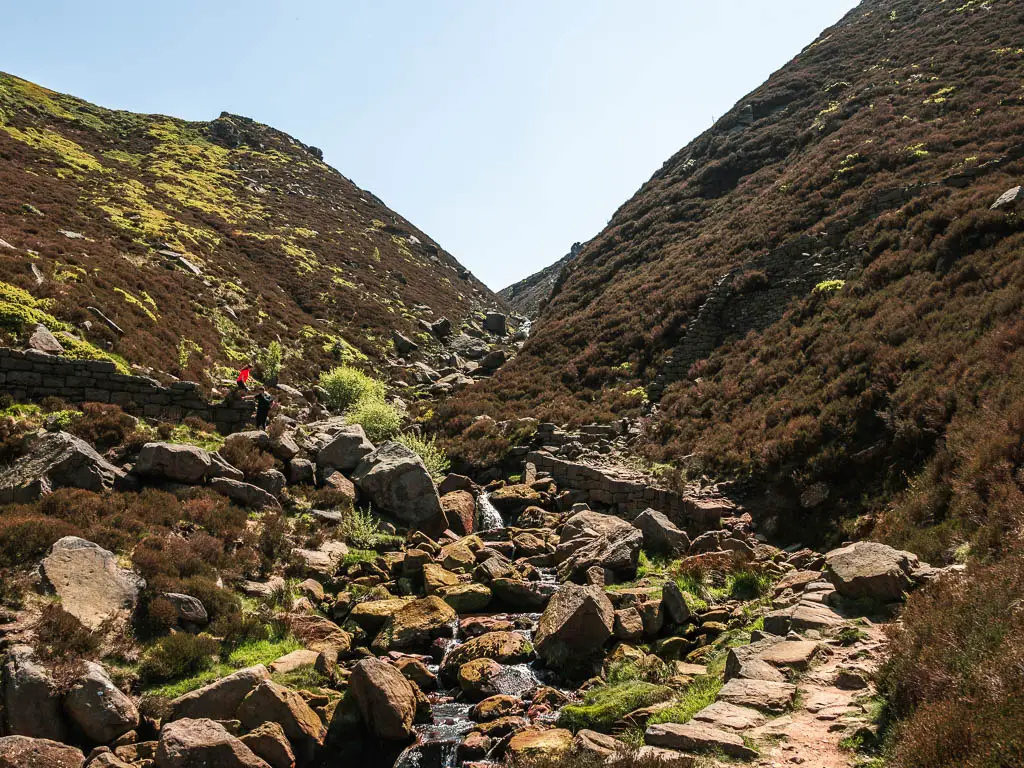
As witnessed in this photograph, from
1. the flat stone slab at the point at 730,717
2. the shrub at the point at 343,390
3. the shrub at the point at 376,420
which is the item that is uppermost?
the shrub at the point at 343,390

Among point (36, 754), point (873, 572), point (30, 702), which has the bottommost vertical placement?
point (873, 572)

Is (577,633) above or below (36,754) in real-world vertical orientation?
below

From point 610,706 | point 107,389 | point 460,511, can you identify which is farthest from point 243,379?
point 610,706

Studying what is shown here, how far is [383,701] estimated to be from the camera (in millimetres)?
8383

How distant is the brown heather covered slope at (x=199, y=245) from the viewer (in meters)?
22.3

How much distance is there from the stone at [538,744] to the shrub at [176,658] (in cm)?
533

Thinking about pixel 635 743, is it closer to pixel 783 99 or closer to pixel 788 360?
pixel 788 360

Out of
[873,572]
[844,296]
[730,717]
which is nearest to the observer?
[730,717]

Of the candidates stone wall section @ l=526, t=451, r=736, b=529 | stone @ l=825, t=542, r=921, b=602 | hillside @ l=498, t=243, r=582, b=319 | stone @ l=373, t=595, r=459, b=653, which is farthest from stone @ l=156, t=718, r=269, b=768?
hillside @ l=498, t=243, r=582, b=319

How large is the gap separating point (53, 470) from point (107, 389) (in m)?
4.50

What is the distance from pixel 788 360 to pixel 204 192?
5046 cm

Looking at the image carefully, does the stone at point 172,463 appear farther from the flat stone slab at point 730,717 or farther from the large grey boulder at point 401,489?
the flat stone slab at point 730,717

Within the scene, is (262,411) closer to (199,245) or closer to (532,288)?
(199,245)

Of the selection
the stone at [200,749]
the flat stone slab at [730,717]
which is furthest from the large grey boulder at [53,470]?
the flat stone slab at [730,717]
